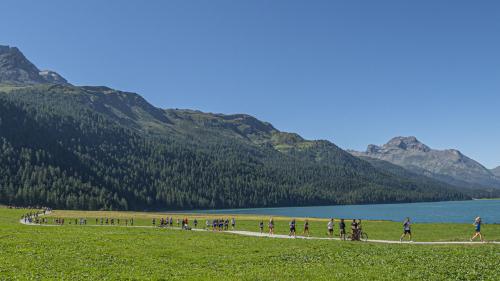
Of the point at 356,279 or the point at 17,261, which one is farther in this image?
the point at 17,261

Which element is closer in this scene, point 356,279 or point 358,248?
point 356,279

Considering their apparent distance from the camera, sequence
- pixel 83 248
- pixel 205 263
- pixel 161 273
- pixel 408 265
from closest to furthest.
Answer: pixel 161 273
pixel 408 265
pixel 205 263
pixel 83 248

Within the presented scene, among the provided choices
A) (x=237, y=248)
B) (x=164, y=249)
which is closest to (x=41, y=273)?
(x=164, y=249)

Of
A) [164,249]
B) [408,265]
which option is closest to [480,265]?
[408,265]

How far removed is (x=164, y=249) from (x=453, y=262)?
982 inches

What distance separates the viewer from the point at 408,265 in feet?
102

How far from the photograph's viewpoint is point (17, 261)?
31984mm

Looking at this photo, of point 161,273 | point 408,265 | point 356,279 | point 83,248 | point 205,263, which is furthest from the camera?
point 83,248

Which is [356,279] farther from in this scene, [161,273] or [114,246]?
[114,246]

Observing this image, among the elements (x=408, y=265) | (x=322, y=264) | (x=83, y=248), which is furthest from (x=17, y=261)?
(x=408, y=265)

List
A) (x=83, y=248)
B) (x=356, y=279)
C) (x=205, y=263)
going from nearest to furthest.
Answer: (x=356, y=279) < (x=205, y=263) < (x=83, y=248)

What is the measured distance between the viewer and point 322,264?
106 feet

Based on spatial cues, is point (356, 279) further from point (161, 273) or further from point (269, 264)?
point (161, 273)

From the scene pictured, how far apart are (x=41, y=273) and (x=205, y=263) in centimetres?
1148
